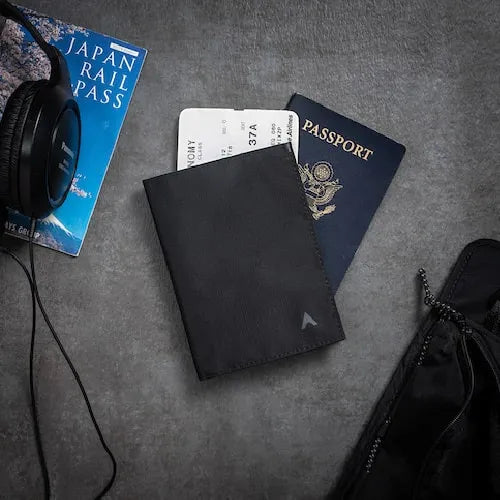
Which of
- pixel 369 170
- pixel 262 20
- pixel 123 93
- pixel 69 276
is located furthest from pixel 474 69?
pixel 69 276

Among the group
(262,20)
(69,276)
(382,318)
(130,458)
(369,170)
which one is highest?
(262,20)

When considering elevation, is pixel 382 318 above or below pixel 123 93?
below

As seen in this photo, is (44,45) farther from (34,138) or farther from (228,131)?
(228,131)

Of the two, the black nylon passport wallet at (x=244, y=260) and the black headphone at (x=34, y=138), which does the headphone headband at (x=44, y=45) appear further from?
the black nylon passport wallet at (x=244, y=260)

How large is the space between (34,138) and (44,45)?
5.3 inches

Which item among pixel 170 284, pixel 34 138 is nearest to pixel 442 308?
A: pixel 170 284

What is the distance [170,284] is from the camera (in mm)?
842

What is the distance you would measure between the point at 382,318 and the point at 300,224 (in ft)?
0.64

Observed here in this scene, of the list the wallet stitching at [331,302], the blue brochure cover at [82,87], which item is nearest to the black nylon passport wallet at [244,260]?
the wallet stitching at [331,302]

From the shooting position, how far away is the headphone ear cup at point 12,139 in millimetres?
671

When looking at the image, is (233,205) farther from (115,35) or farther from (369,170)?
(115,35)

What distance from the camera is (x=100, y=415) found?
2.72 ft

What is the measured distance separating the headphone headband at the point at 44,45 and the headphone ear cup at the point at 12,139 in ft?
0.12

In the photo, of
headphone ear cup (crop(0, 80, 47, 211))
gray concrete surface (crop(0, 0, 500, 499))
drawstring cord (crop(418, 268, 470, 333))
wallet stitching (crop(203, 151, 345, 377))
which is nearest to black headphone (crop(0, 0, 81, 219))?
headphone ear cup (crop(0, 80, 47, 211))
